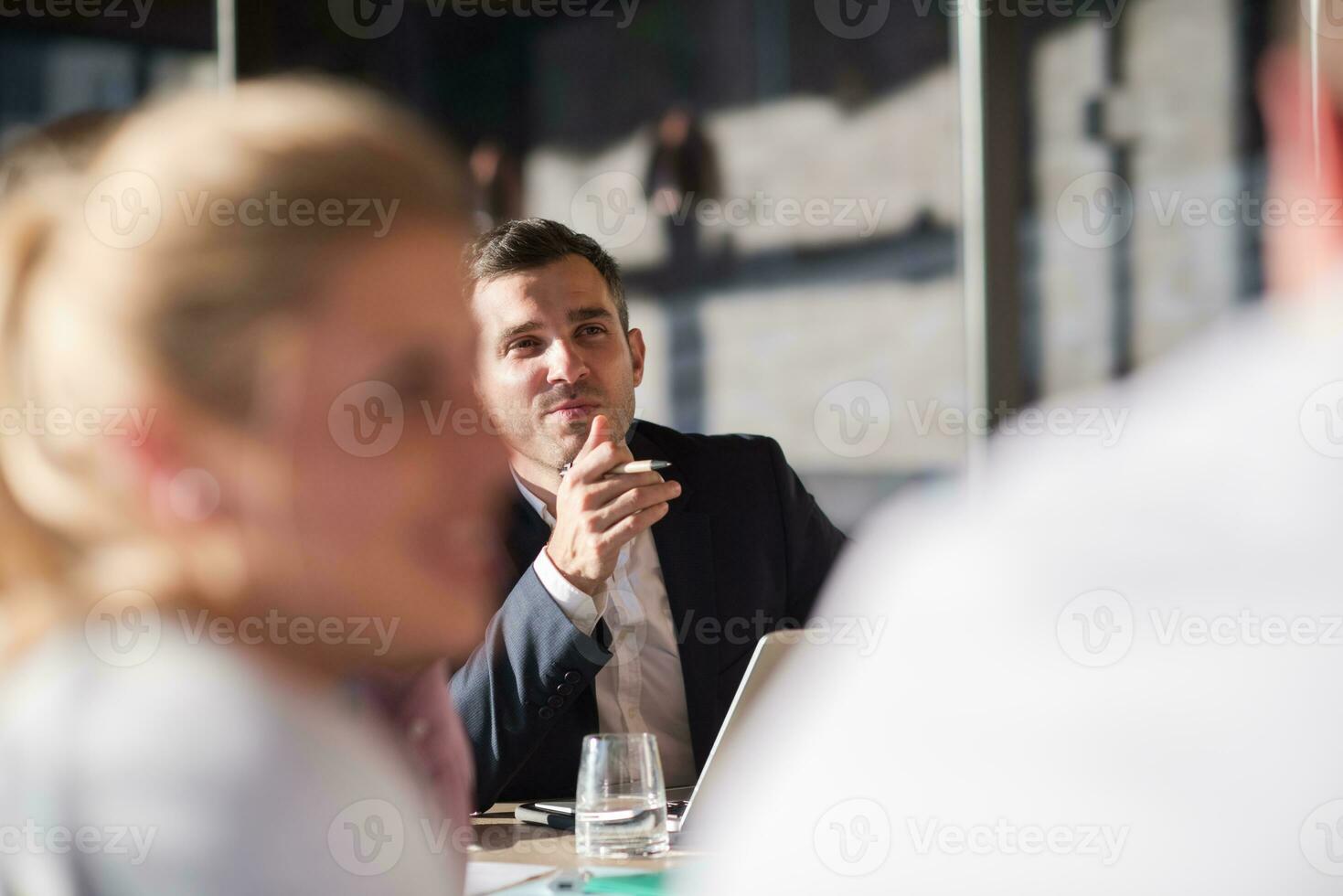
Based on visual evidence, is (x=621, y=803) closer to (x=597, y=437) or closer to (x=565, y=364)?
(x=597, y=437)

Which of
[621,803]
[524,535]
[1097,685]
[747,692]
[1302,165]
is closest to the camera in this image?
[1097,685]

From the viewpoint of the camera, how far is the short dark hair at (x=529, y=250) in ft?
7.88

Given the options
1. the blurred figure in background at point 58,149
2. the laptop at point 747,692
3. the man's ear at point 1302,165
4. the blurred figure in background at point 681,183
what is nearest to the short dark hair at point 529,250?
the laptop at point 747,692

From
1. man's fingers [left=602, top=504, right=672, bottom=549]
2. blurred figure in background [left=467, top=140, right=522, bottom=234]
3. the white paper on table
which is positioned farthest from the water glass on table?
blurred figure in background [left=467, top=140, right=522, bottom=234]

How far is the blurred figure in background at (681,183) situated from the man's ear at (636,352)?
9.76 feet

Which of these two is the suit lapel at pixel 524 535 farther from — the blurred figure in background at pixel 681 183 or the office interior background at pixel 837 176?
the blurred figure in background at pixel 681 183

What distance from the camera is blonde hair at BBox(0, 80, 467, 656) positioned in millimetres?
577

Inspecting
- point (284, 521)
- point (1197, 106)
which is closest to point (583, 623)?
point (284, 521)

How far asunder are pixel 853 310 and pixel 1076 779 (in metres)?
4.89

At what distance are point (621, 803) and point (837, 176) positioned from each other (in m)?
4.49

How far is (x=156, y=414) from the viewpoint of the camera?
0.58 m

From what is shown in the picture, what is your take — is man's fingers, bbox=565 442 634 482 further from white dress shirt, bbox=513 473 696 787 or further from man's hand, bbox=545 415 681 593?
white dress shirt, bbox=513 473 696 787

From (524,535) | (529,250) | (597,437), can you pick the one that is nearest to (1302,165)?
(597,437)

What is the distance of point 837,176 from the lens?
561 centimetres
